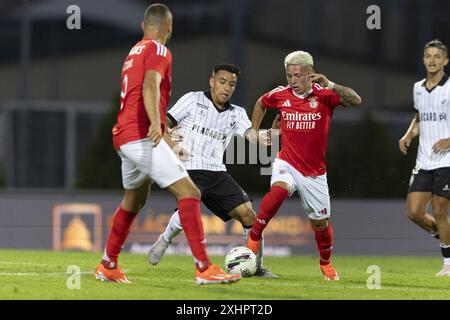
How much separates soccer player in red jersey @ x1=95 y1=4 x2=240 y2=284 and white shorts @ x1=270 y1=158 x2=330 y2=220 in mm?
1772

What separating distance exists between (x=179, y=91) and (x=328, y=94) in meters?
11.3

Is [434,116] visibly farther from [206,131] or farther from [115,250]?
[115,250]

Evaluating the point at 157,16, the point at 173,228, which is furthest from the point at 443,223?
the point at 157,16

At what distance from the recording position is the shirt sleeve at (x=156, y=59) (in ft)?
24.9

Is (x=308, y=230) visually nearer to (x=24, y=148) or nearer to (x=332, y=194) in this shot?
(x=332, y=194)

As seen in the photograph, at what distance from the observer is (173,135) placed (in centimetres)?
982

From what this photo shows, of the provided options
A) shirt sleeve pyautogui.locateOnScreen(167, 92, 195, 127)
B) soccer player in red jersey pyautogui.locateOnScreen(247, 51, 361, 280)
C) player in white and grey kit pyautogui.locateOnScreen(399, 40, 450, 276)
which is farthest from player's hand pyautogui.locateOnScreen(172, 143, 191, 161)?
player in white and grey kit pyautogui.locateOnScreen(399, 40, 450, 276)

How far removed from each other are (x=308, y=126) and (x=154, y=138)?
2.24 metres

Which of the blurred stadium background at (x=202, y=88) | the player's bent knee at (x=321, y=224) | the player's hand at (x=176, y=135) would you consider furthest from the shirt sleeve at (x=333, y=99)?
the blurred stadium background at (x=202, y=88)

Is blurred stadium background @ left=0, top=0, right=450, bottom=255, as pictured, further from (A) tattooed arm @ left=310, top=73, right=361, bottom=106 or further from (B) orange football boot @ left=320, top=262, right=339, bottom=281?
(A) tattooed arm @ left=310, top=73, right=361, bottom=106

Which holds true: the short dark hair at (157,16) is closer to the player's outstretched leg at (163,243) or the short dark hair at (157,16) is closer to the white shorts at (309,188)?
the white shorts at (309,188)

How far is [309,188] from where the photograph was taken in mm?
9352

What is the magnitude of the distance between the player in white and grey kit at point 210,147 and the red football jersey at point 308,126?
56 centimetres
